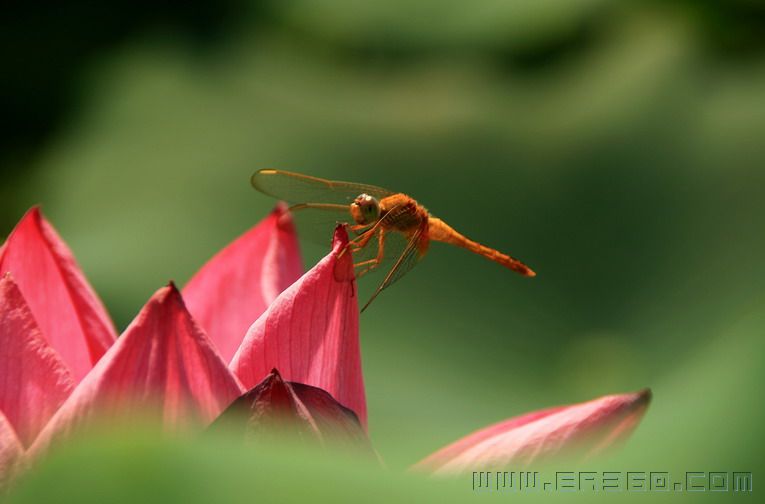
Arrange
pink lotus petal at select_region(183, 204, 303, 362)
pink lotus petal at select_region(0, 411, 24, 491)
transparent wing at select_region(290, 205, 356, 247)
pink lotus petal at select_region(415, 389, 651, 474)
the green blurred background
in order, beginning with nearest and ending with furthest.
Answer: pink lotus petal at select_region(0, 411, 24, 491) < pink lotus petal at select_region(415, 389, 651, 474) < pink lotus petal at select_region(183, 204, 303, 362) < transparent wing at select_region(290, 205, 356, 247) < the green blurred background

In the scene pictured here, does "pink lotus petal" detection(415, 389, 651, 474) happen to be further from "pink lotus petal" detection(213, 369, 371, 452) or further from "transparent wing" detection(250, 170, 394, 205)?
"transparent wing" detection(250, 170, 394, 205)

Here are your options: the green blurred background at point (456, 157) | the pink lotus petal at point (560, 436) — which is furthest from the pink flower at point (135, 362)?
the green blurred background at point (456, 157)

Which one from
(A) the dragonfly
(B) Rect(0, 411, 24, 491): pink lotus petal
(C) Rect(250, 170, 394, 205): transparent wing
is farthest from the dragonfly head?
(B) Rect(0, 411, 24, 491): pink lotus petal

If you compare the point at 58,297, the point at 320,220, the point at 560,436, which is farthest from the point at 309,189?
the point at 560,436

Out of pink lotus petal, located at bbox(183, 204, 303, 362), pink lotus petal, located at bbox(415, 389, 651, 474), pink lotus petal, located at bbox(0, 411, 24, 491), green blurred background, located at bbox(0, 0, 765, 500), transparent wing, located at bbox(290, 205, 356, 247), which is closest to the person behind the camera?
pink lotus petal, located at bbox(0, 411, 24, 491)

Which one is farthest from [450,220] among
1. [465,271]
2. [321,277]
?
[321,277]

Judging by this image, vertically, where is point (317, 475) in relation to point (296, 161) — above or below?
below

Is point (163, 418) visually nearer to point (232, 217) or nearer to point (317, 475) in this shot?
point (317, 475)
